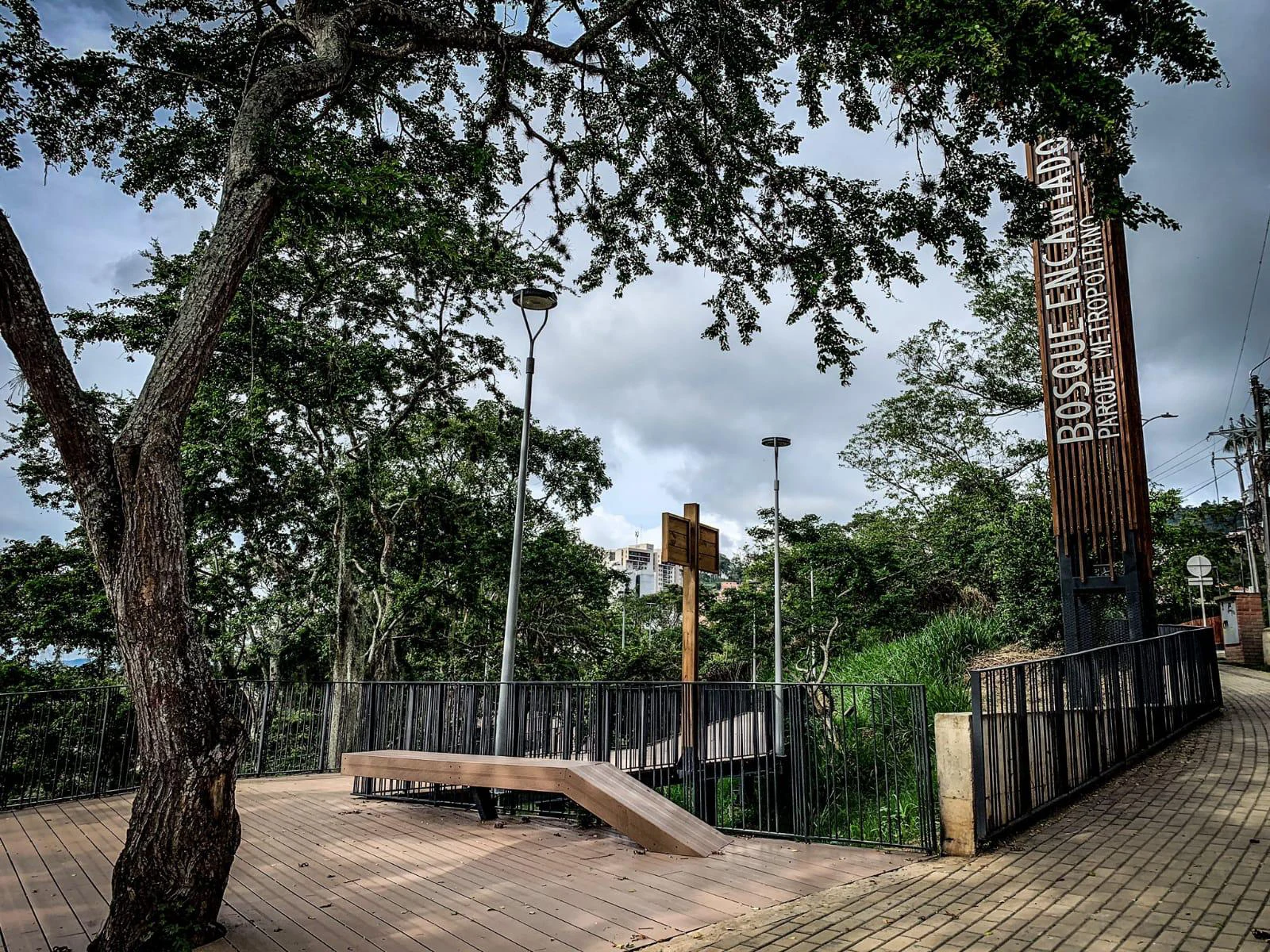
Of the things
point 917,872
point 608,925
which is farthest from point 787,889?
point 608,925

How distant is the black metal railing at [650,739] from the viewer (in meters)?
7.41

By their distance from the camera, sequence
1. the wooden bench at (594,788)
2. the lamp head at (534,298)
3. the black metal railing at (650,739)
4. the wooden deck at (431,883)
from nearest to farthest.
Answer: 1. the wooden deck at (431,883)
2. the wooden bench at (594,788)
3. the black metal railing at (650,739)
4. the lamp head at (534,298)

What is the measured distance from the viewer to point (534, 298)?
35.1ft

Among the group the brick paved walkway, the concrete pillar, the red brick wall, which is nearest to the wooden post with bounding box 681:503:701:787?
the concrete pillar

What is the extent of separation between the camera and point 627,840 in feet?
24.2

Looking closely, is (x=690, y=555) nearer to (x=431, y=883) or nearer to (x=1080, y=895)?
(x=431, y=883)

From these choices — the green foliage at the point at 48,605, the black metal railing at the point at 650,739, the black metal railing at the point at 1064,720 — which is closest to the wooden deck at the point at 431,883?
the black metal railing at the point at 650,739

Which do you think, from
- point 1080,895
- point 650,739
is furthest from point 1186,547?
point 1080,895

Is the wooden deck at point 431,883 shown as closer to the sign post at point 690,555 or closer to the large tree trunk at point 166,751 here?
the large tree trunk at point 166,751

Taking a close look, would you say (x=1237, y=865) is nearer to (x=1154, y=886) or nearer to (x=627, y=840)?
(x=1154, y=886)

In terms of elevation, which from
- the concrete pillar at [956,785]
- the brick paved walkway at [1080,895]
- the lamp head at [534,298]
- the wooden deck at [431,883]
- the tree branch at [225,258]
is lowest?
the wooden deck at [431,883]

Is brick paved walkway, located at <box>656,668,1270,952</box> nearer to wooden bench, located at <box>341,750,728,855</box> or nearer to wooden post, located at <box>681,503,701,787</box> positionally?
wooden bench, located at <box>341,750,728,855</box>

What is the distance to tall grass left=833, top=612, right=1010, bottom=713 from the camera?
52.2 feet

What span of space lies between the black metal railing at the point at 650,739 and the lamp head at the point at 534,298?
4.99m
